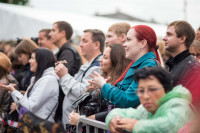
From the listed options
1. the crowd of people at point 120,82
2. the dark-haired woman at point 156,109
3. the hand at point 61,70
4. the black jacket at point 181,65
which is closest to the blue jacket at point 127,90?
the crowd of people at point 120,82

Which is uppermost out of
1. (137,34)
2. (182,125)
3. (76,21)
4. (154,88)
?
(137,34)

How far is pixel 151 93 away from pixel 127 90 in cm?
77

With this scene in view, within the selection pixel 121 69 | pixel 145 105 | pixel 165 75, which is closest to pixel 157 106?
pixel 145 105

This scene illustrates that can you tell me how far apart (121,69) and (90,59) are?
1249mm

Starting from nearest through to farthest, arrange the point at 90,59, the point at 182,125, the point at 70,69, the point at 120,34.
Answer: the point at 182,125, the point at 120,34, the point at 90,59, the point at 70,69

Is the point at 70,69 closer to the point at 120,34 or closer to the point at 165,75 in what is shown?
the point at 120,34

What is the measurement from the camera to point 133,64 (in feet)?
11.2

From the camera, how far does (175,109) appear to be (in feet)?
7.54

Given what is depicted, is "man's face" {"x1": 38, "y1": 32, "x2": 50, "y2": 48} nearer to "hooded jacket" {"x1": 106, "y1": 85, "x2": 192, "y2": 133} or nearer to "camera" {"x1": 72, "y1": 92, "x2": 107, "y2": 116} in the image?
"camera" {"x1": 72, "y1": 92, "x2": 107, "y2": 116}

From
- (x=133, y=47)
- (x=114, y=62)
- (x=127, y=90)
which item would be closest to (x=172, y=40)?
(x=133, y=47)

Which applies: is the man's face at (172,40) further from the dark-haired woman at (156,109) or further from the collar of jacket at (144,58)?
the dark-haired woman at (156,109)

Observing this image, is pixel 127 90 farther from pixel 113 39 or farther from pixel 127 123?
pixel 113 39

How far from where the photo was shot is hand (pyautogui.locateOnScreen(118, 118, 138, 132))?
2461mm

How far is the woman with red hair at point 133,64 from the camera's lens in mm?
3186
